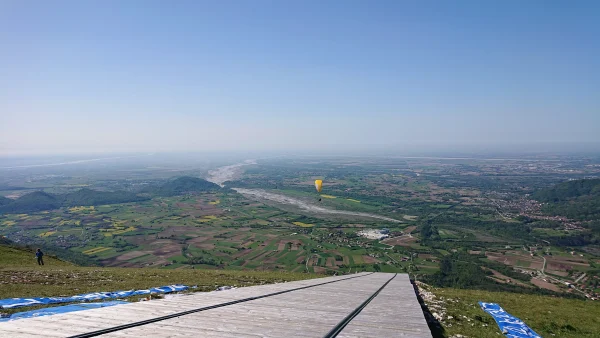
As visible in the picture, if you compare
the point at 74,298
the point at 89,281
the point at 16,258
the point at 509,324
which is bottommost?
the point at 16,258

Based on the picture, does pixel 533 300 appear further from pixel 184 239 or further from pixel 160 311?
pixel 184 239

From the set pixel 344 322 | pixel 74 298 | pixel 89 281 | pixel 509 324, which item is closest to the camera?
pixel 344 322

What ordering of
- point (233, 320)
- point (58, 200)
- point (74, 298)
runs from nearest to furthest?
point (233, 320) < point (74, 298) < point (58, 200)

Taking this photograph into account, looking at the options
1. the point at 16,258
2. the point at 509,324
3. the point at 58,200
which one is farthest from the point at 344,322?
the point at 58,200

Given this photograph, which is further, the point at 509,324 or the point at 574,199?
the point at 574,199

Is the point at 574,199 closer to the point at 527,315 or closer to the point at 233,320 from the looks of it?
the point at 527,315

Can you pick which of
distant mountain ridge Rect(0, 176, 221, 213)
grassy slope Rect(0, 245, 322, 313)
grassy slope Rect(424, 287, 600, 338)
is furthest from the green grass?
distant mountain ridge Rect(0, 176, 221, 213)

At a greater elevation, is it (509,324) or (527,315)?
(509,324)

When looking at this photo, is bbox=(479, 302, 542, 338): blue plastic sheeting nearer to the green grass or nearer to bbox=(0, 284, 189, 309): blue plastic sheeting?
bbox=(0, 284, 189, 309): blue plastic sheeting
